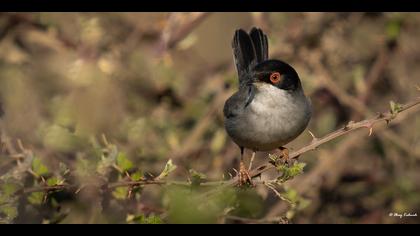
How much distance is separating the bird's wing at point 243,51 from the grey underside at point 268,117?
0.61 metres

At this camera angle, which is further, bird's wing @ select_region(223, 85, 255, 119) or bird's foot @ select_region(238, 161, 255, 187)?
bird's wing @ select_region(223, 85, 255, 119)

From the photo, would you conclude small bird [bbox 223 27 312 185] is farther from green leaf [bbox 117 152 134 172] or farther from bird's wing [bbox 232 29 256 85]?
green leaf [bbox 117 152 134 172]

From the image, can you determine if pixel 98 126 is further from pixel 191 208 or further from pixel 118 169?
pixel 191 208

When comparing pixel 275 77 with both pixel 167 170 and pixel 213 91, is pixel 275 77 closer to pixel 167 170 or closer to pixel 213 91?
pixel 167 170

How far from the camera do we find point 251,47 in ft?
17.1

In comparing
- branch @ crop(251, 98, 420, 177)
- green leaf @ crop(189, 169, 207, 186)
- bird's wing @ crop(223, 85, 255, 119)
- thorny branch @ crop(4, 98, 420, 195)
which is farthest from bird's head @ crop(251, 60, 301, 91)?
green leaf @ crop(189, 169, 207, 186)

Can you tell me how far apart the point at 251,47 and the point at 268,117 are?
1004 mm

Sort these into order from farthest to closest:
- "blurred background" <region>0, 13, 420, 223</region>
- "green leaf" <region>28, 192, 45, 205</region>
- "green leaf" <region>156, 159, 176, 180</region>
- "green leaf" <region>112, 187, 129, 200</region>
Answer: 1. "blurred background" <region>0, 13, 420, 223</region>
2. "green leaf" <region>112, 187, 129, 200</region>
3. "green leaf" <region>28, 192, 45, 205</region>
4. "green leaf" <region>156, 159, 176, 180</region>

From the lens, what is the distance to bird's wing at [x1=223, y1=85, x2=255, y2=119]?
4.60 metres

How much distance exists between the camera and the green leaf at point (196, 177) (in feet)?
10.6

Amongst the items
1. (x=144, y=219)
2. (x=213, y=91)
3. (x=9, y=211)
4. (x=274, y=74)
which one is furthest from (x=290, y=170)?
(x=213, y=91)

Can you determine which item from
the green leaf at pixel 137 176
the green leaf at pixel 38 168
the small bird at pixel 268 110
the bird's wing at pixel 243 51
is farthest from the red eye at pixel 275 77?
the green leaf at pixel 38 168

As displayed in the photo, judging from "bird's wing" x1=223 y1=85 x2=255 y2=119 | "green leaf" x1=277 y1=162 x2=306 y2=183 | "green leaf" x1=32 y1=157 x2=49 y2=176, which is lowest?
"green leaf" x1=277 y1=162 x2=306 y2=183

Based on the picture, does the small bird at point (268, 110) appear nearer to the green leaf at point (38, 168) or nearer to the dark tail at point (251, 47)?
the dark tail at point (251, 47)
